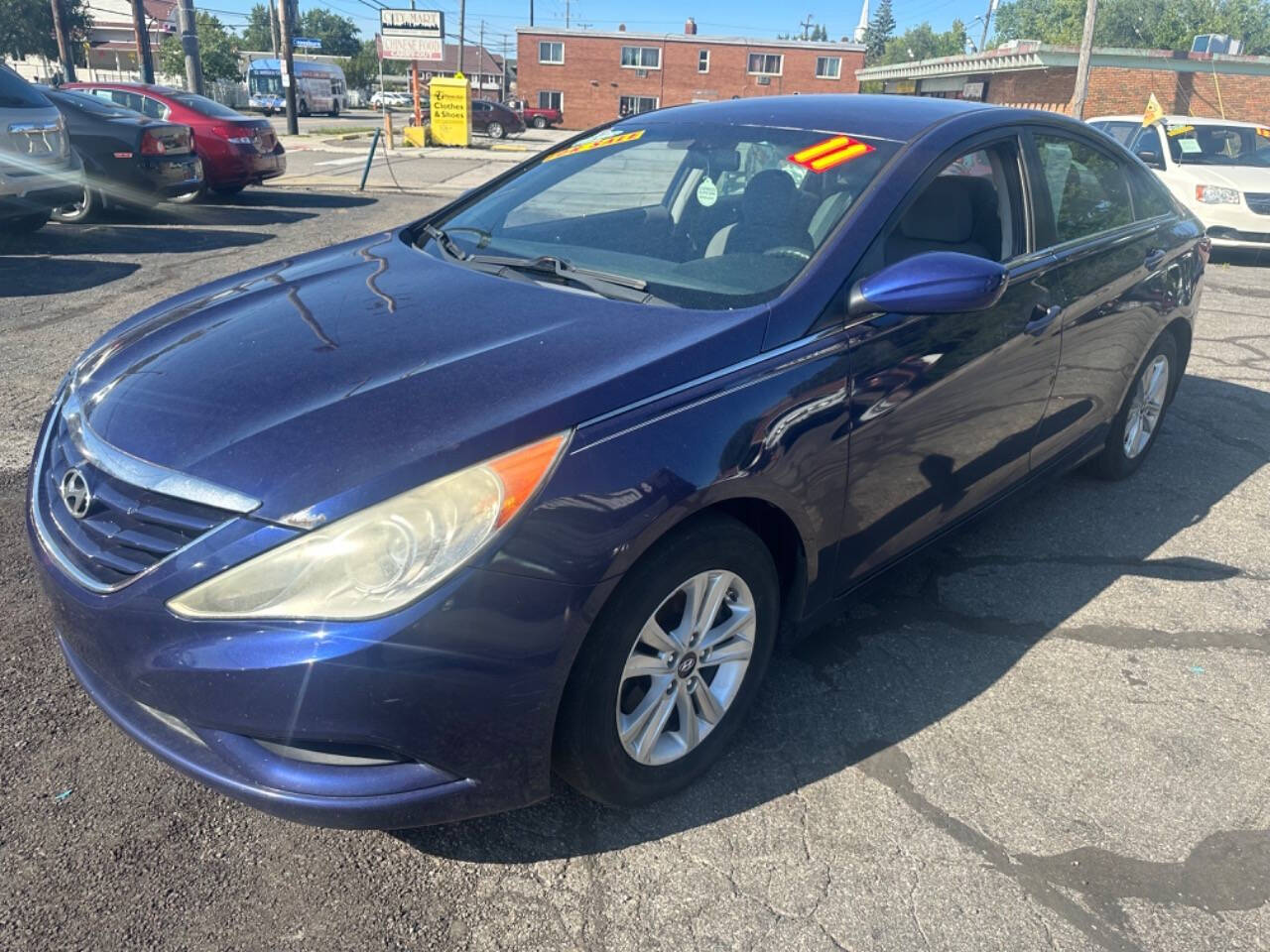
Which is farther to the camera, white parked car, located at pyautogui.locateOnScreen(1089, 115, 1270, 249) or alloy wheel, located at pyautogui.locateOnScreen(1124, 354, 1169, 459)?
white parked car, located at pyautogui.locateOnScreen(1089, 115, 1270, 249)

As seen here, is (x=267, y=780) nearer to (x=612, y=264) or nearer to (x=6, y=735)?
(x=6, y=735)

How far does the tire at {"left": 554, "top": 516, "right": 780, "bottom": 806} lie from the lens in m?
2.12

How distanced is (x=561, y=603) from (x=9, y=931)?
1.32 m

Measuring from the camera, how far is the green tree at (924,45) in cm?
12800

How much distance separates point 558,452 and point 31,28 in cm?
6782

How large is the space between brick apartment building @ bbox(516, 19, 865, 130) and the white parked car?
51.9 metres

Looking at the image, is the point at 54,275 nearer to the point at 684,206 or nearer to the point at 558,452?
the point at 684,206

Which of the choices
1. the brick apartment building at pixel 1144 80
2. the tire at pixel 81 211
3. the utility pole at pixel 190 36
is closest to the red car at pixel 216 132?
the tire at pixel 81 211

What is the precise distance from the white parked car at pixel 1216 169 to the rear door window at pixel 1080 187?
27.6 ft

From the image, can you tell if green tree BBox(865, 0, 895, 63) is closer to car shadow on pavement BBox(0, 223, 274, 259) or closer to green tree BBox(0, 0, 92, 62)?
green tree BBox(0, 0, 92, 62)

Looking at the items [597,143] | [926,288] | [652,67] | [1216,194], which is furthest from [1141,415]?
[652,67]

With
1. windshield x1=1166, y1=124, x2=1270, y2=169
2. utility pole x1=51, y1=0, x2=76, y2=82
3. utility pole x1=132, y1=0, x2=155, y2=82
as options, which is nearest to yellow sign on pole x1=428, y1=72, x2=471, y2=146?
utility pole x1=132, y1=0, x2=155, y2=82

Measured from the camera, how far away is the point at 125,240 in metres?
9.93

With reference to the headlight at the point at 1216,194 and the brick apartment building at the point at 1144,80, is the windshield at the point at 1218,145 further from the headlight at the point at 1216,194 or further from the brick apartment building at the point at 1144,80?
the brick apartment building at the point at 1144,80
